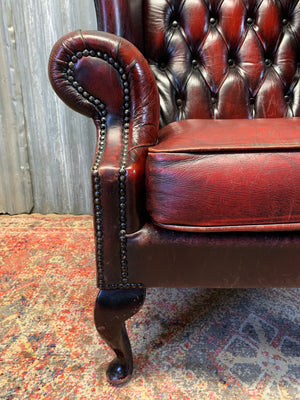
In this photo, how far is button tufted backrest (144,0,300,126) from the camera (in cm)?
119

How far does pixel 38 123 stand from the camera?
174 cm

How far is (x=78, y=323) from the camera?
982 millimetres

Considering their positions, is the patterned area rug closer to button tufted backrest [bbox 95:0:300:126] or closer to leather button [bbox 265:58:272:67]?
button tufted backrest [bbox 95:0:300:126]

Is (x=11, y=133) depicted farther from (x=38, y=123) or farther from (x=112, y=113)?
(x=112, y=113)

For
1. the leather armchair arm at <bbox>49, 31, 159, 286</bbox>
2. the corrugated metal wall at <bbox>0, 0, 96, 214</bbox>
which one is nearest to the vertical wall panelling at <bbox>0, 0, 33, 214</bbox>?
the corrugated metal wall at <bbox>0, 0, 96, 214</bbox>

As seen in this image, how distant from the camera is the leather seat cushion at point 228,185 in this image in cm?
62

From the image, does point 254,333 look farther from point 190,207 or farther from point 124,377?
point 190,207

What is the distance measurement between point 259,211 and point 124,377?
502 millimetres

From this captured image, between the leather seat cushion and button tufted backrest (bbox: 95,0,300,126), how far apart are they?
0.60m

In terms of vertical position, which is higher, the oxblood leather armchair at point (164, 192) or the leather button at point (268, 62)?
the leather button at point (268, 62)

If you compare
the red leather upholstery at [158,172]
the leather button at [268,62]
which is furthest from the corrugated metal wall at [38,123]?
the red leather upholstery at [158,172]

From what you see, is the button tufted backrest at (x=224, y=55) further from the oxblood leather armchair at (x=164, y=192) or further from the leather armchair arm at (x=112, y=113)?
the leather armchair arm at (x=112, y=113)

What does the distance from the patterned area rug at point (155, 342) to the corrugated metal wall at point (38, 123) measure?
61cm

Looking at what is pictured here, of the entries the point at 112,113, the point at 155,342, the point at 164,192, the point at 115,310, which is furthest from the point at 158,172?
the point at 155,342
